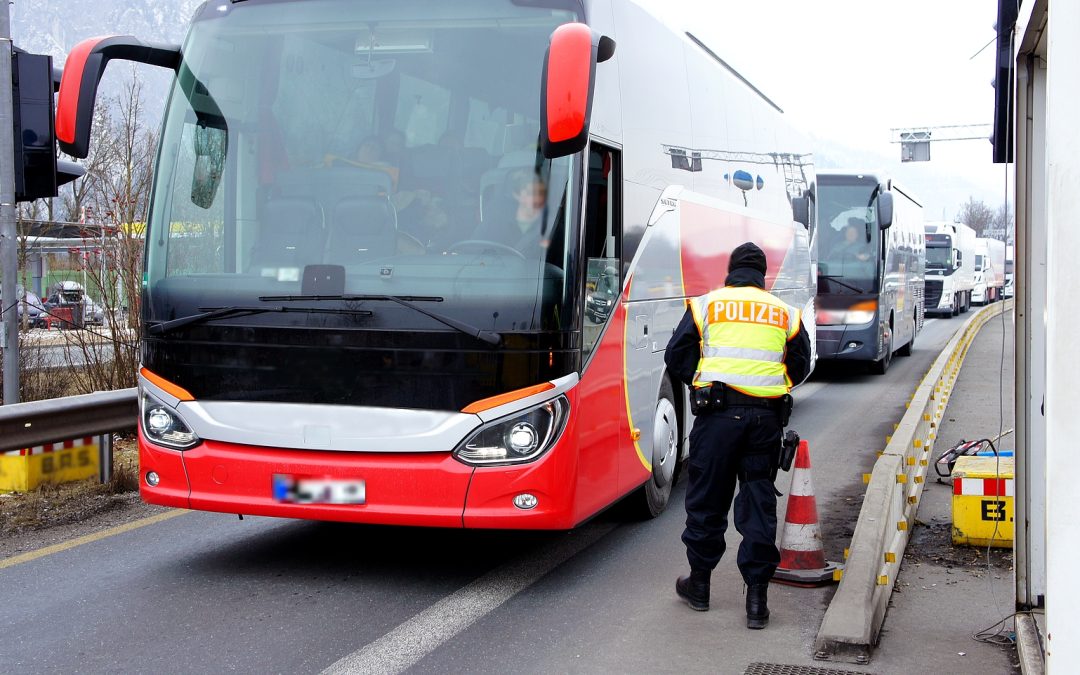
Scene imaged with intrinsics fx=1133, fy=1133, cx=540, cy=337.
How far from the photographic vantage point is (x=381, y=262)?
5.47m

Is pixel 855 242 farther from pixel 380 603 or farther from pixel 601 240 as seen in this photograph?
pixel 380 603

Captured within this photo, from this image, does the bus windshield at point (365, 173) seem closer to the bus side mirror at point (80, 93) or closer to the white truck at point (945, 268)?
the bus side mirror at point (80, 93)

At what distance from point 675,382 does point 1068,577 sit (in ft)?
16.5

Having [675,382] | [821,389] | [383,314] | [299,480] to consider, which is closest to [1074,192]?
[383,314]

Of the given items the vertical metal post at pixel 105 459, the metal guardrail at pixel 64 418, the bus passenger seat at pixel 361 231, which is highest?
the bus passenger seat at pixel 361 231

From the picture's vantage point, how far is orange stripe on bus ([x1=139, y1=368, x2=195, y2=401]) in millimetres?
5713

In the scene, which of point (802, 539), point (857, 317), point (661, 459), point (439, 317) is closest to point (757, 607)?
point (802, 539)

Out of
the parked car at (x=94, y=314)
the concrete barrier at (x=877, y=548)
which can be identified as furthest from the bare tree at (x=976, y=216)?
the concrete barrier at (x=877, y=548)

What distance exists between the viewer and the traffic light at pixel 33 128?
339 inches

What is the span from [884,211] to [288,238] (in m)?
13.7

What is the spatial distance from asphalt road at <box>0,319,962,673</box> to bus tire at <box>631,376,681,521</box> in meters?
0.14

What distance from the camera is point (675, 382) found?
791 centimetres

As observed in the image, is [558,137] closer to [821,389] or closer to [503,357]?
[503,357]

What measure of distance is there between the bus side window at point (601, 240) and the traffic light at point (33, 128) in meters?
4.59
